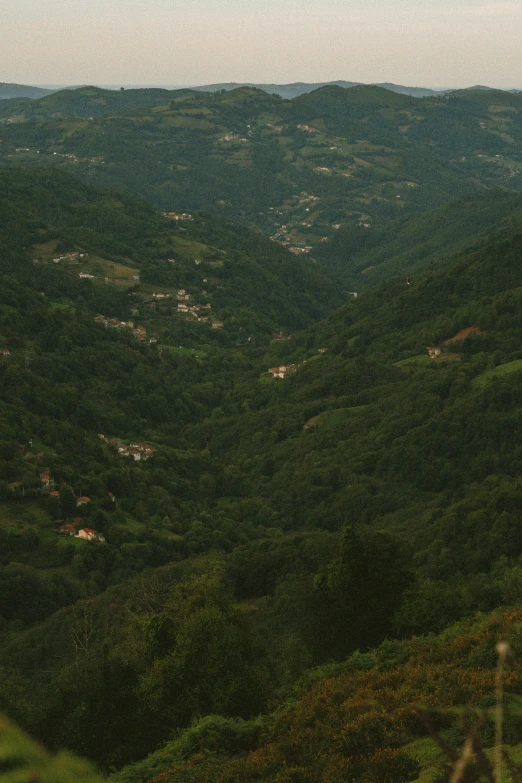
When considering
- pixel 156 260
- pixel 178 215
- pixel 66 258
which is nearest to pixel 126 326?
pixel 66 258

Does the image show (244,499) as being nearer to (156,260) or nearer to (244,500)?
(244,500)

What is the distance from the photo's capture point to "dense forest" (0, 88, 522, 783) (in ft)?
53.7

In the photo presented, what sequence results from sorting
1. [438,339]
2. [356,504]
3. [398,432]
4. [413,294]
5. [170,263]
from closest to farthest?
1. [356,504]
2. [398,432]
3. [438,339]
4. [413,294]
5. [170,263]

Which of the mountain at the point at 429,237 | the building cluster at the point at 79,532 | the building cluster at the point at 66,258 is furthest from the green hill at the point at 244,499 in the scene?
the mountain at the point at 429,237

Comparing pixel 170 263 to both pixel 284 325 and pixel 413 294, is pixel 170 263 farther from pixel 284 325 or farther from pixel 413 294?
pixel 413 294

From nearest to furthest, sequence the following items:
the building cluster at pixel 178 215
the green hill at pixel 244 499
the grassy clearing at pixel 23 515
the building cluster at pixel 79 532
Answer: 1. the green hill at pixel 244 499
2. the grassy clearing at pixel 23 515
3. the building cluster at pixel 79 532
4. the building cluster at pixel 178 215

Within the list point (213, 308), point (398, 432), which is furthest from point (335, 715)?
point (213, 308)

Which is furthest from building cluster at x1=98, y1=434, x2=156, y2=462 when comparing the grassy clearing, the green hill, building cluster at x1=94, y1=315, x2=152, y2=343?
building cluster at x1=94, y1=315, x2=152, y2=343

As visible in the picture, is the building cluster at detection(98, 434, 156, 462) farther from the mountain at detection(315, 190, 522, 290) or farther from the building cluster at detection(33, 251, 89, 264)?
the mountain at detection(315, 190, 522, 290)

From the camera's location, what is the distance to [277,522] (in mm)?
62500

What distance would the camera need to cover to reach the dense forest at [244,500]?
16359 mm

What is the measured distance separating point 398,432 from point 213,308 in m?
63.4

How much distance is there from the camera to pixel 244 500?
6688 centimetres

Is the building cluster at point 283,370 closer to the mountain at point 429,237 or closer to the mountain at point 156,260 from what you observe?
the mountain at point 156,260
